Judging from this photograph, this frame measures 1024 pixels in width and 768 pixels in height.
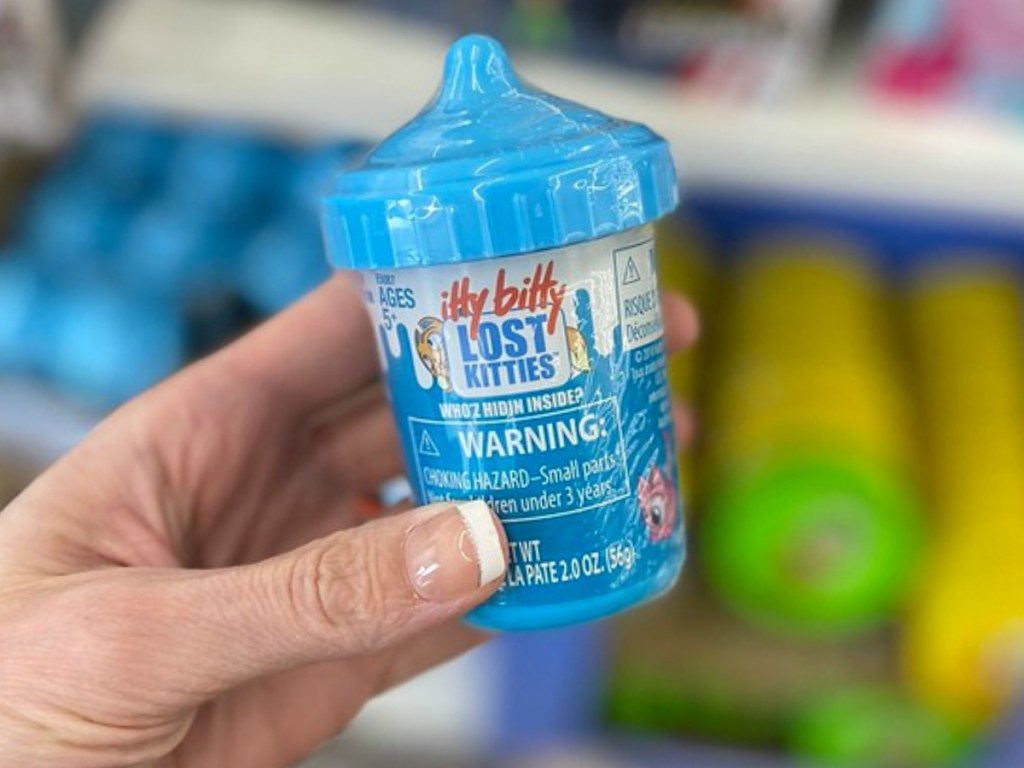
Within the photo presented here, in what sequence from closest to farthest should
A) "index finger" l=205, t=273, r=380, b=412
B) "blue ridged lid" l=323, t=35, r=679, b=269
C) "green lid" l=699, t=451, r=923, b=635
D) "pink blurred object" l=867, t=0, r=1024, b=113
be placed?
1. "blue ridged lid" l=323, t=35, r=679, b=269
2. "index finger" l=205, t=273, r=380, b=412
3. "pink blurred object" l=867, t=0, r=1024, b=113
4. "green lid" l=699, t=451, r=923, b=635

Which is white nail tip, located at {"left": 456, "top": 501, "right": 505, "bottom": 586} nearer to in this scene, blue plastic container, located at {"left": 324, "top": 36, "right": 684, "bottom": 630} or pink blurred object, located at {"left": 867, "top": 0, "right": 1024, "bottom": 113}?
blue plastic container, located at {"left": 324, "top": 36, "right": 684, "bottom": 630}

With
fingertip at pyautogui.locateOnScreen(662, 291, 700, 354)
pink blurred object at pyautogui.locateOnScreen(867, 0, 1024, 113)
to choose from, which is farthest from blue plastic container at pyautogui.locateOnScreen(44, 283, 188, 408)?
pink blurred object at pyautogui.locateOnScreen(867, 0, 1024, 113)

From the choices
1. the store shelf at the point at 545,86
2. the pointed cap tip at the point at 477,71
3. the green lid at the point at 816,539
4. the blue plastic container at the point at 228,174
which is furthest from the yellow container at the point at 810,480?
the pointed cap tip at the point at 477,71

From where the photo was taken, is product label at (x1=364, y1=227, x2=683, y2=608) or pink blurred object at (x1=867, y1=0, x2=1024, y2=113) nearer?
product label at (x1=364, y1=227, x2=683, y2=608)

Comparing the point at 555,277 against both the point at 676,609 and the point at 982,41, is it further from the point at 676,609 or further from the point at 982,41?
the point at 676,609

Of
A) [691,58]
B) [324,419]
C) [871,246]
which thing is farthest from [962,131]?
[324,419]

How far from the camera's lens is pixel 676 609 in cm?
102

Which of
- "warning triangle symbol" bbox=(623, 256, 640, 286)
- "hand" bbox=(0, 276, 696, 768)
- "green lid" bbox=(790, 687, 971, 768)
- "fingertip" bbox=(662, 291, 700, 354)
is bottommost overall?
"green lid" bbox=(790, 687, 971, 768)

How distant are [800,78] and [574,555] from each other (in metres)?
0.52

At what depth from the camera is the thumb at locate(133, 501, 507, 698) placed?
448mm

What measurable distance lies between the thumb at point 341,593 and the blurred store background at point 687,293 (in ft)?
1.28

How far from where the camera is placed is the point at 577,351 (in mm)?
454

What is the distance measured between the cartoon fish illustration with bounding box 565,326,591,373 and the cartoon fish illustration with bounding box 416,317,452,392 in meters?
0.05

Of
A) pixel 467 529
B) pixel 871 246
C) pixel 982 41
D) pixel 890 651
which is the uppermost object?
pixel 982 41
